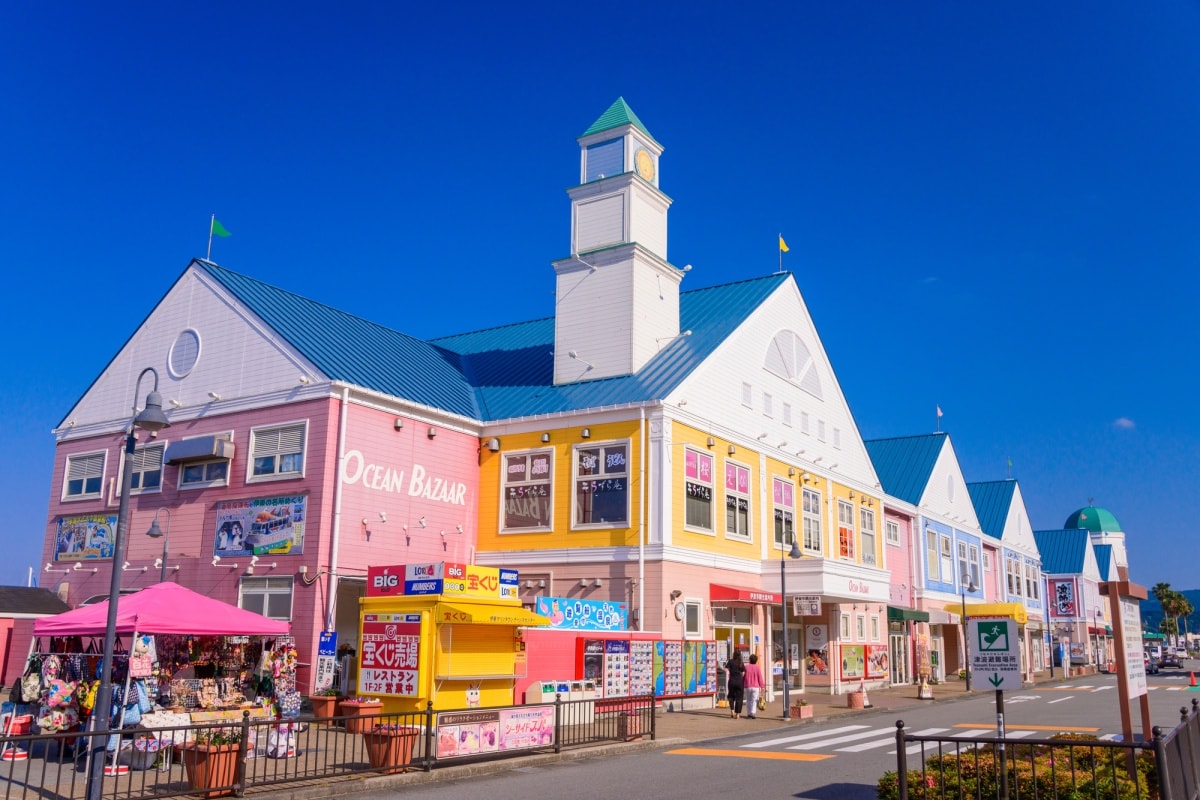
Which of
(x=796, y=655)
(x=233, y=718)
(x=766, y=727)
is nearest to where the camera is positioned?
(x=233, y=718)

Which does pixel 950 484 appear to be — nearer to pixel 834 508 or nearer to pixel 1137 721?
pixel 834 508

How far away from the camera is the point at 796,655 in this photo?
1374 inches

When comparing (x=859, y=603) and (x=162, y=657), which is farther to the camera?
(x=859, y=603)

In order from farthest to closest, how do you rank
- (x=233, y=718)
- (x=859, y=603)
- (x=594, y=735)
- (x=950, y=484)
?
1. (x=950, y=484)
2. (x=859, y=603)
3. (x=594, y=735)
4. (x=233, y=718)

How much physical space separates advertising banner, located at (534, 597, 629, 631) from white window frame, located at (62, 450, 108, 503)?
1586 centimetres

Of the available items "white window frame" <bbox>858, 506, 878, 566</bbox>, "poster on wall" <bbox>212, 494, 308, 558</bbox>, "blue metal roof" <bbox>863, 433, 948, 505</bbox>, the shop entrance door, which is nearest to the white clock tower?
"poster on wall" <bbox>212, 494, 308, 558</bbox>

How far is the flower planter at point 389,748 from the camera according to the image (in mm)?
14906

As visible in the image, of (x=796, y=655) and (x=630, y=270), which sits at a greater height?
(x=630, y=270)

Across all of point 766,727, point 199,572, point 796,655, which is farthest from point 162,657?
point 796,655

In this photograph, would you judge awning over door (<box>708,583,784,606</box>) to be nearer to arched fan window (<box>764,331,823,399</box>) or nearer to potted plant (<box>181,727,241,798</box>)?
arched fan window (<box>764,331,823,399</box>)

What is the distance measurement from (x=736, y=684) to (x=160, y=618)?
14411 millimetres

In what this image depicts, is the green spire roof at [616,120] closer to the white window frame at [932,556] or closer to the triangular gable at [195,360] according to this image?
the triangular gable at [195,360]

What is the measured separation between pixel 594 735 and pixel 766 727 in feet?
20.0

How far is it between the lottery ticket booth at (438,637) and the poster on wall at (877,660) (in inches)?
834
